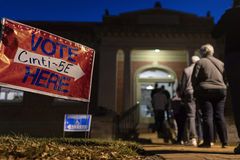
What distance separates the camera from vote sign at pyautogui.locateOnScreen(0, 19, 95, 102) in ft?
13.3

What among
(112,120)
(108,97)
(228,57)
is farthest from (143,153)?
(108,97)

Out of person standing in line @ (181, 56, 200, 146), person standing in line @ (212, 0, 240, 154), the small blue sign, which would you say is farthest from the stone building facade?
person standing in line @ (212, 0, 240, 154)

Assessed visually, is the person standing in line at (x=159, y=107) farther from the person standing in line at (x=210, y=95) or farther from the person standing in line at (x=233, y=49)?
the person standing in line at (x=233, y=49)

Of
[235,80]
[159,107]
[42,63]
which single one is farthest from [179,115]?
[42,63]

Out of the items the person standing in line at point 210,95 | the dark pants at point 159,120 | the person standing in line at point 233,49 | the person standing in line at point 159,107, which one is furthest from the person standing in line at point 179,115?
the person standing in line at point 233,49

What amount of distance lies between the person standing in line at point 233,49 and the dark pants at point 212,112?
3.37ft

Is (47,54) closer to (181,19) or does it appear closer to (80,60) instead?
(80,60)

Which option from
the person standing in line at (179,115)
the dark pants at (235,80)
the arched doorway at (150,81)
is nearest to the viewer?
the dark pants at (235,80)

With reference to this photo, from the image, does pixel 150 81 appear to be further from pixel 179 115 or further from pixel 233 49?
pixel 233 49

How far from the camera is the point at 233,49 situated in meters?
3.38

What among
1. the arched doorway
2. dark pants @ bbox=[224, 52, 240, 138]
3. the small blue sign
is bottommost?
the small blue sign

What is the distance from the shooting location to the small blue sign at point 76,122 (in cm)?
494

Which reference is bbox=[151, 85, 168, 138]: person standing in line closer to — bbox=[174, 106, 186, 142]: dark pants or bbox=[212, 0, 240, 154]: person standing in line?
bbox=[174, 106, 186, 142]: dark pants

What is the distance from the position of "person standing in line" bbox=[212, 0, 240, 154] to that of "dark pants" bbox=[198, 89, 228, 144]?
1.03 meters
